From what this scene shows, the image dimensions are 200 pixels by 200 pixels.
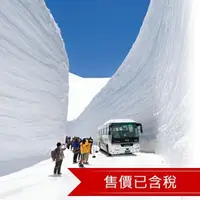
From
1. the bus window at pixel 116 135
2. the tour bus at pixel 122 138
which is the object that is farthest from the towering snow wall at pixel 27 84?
the bus window at pixel 116 135

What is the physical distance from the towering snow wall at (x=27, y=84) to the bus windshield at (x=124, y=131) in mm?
4006

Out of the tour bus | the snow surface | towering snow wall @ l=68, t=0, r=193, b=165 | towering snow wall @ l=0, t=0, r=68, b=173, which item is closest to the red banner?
towering snow wall @ l=0, t=0, r=68, b=173

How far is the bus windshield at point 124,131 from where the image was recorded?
16828mm

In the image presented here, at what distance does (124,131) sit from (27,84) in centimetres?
621

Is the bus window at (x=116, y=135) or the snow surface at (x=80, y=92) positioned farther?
the snow surface at (x=80, y=92)

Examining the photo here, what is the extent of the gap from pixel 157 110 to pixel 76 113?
61.7m

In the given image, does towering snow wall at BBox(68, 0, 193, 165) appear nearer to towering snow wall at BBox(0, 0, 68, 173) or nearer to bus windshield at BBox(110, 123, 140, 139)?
bus windshield at BBox(110, 123, 140, 139)

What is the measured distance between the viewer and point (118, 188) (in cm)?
511

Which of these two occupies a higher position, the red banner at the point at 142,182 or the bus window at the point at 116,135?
the bus window at the point at 116,135

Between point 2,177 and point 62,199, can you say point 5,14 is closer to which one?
point 2,177

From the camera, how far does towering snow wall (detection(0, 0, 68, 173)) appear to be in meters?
11.6

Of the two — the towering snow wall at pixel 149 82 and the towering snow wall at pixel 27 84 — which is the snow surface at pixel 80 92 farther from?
the towering snow wall at pixel 27 84

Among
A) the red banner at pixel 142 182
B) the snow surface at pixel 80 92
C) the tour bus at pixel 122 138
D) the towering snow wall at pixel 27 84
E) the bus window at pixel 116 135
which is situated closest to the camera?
the red banner at pixel 142 182

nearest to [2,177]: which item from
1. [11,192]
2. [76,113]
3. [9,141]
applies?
[9,141]
